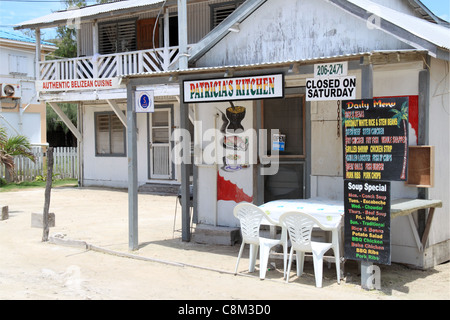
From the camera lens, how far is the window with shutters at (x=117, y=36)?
1809cm

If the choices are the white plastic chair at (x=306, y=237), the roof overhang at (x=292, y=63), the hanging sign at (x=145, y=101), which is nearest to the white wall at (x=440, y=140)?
the roof overhang at (x=292, y=63)

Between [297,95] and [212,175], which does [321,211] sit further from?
[212,175]

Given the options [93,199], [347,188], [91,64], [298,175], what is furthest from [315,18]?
[91,64]

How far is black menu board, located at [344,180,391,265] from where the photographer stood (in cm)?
620

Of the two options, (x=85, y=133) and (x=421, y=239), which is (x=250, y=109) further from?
(x=85, y=133)

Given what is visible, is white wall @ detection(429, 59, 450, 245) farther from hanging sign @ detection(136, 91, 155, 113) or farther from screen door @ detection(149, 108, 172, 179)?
screen door @ detection(149, 108, 172, 179)

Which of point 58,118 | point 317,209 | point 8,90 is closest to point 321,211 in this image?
point 317,209

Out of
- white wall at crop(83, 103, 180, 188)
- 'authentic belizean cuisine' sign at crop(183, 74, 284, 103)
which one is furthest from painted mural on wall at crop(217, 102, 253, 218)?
white wall at crop(83, 103, 180, 188)

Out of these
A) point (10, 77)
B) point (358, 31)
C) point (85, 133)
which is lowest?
point (85, 133)

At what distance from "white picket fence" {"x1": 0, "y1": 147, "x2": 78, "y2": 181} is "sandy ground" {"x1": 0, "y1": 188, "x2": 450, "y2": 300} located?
33.5 ft

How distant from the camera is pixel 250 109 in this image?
370 inches

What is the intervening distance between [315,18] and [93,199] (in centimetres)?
984

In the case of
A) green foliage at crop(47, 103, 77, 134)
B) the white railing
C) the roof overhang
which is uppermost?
the white railing

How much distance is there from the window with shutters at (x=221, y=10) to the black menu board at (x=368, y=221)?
35.1ft
